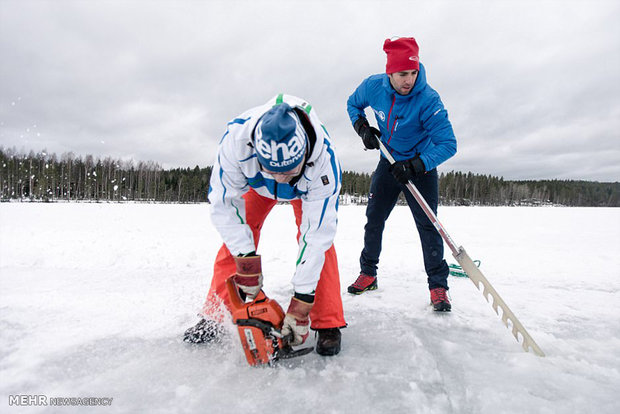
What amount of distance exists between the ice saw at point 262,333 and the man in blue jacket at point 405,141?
4.57 ft

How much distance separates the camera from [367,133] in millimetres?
3133

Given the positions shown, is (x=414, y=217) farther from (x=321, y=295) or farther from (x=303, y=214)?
(x=303, y=214)

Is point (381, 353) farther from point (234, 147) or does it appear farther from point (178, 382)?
point (234, 147)

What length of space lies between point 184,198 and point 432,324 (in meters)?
64.7

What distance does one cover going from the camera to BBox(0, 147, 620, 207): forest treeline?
42531mm

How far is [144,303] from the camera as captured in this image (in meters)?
2.68

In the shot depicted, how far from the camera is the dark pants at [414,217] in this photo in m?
2.90

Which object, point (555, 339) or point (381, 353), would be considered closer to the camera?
point (381, 353)

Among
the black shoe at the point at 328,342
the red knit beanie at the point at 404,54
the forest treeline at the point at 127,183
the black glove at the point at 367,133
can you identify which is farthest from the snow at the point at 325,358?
the forest treeline at the point at 127,183

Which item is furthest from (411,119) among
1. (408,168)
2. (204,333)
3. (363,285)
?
(204,333)

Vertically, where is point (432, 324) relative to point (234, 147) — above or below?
below

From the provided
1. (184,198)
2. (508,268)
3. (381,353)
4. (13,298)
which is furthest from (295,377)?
(184,198)

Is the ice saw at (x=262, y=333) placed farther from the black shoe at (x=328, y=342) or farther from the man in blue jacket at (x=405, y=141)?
the man in blue jacket at (x=405, y=141)

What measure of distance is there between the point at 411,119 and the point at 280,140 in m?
1.69
